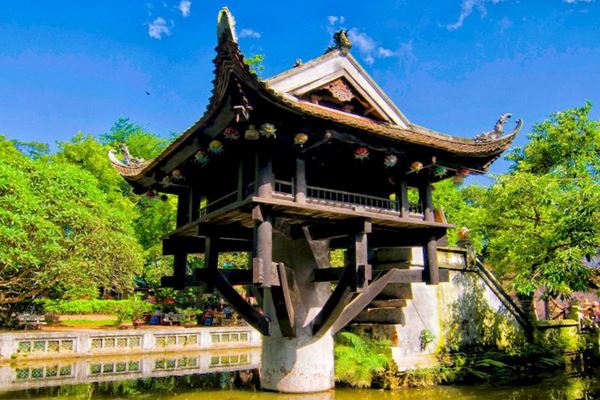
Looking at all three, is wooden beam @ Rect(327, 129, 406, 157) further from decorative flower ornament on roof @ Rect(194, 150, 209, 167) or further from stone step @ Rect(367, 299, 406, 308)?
stone step @ Rect(367, 299, 406, 308)

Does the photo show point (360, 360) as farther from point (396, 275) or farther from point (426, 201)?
point (426, 201)

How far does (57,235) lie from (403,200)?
42.8 feet

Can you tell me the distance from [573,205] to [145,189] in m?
→ 9.46

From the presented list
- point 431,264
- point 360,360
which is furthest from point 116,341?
point 431,264

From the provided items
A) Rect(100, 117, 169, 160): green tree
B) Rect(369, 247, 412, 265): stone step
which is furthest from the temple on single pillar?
Rect(100, 117, 169, 160): green tree

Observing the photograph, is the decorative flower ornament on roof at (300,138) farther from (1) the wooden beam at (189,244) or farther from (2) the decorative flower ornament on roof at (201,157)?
(1) the wooden beam at (189,244)

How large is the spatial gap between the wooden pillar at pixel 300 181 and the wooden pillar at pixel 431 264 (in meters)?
3.22

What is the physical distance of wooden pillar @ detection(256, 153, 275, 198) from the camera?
8234 mm

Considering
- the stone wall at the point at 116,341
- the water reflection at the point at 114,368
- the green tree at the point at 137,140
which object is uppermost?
the green tree at the point at 137,140

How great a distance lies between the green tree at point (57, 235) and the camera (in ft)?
49.5

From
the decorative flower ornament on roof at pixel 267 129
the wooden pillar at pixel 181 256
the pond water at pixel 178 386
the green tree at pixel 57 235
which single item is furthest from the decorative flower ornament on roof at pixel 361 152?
the green tree at pixel 57 235

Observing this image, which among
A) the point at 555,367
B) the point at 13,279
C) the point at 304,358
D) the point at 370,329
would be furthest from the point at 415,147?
the point at 13,279

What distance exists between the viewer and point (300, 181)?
8.62 m

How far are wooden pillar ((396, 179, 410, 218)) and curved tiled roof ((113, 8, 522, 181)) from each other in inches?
41.7
